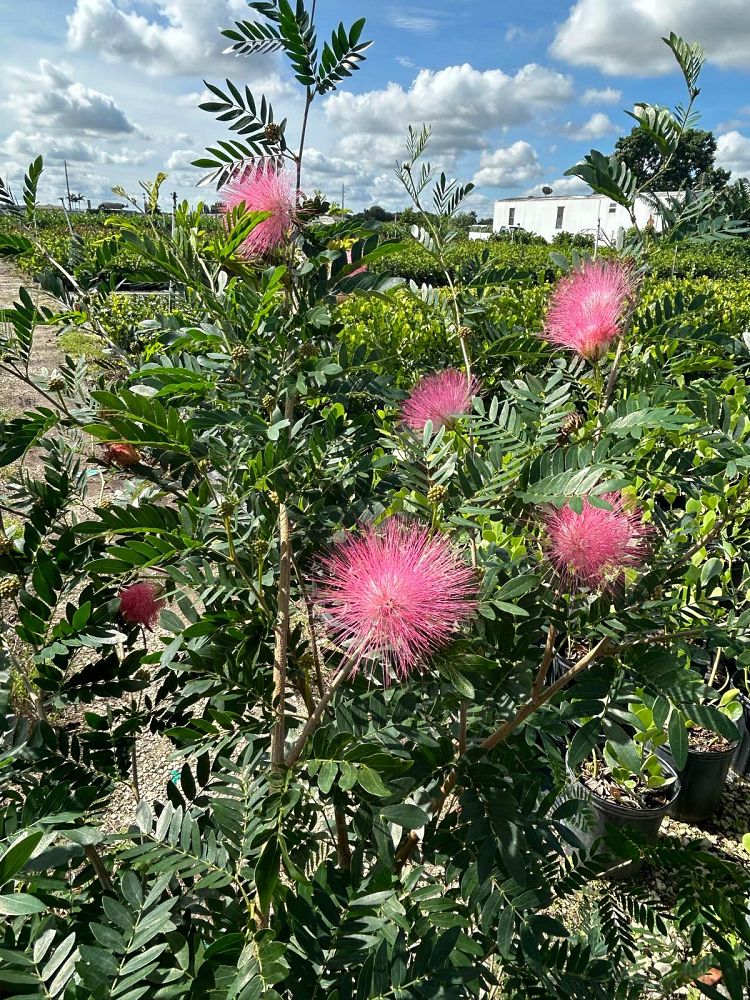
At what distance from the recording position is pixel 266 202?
0.99 meters

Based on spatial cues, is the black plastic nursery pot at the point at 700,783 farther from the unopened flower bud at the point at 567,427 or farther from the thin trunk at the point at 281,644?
the thin trunk at the point at 281,644

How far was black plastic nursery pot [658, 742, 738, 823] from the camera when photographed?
1.95 metres

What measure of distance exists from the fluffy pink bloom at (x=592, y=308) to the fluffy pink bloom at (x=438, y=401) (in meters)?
0.18

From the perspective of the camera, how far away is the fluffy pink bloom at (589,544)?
854 mm

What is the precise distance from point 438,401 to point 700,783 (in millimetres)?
1643

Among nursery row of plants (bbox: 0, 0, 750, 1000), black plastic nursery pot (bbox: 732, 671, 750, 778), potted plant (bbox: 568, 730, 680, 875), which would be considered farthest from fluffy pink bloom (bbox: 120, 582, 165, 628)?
black plastic nursery pot (bbox: 732, 671, 750, 778)

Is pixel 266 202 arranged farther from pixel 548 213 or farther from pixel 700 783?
pixel 548 213

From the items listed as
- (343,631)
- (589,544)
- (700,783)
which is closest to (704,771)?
(700,783)

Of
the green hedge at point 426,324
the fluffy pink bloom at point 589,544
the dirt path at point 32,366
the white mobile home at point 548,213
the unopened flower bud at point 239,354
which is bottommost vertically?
the dirt path at point 32,366

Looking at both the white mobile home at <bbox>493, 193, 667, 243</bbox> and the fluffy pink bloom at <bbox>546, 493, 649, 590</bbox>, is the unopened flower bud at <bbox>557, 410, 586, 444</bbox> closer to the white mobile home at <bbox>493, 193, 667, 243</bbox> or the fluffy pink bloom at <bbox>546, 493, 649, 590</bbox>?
the fluffy pink bloom at <bbox>546, 493, 649, 590</bbox>

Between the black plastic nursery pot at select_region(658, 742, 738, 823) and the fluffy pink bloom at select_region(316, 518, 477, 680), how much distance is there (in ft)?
5.18

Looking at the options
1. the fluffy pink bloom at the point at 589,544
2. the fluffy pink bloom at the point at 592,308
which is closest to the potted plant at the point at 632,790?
the fluffy pink bloom at the point at 589,544

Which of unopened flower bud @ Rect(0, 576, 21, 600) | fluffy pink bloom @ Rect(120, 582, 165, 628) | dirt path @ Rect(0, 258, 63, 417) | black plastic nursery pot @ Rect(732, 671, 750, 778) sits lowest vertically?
black plastic nursery pot @ Rect(732, 671, 750, 778)

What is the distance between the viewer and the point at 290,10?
2.80 ft
